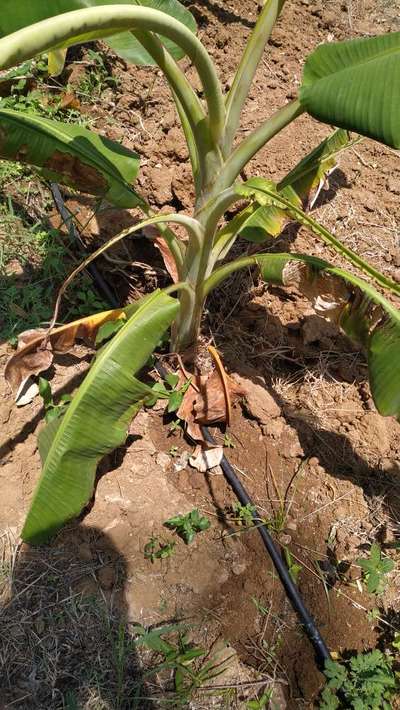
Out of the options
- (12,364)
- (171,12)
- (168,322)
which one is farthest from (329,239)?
(12,364)

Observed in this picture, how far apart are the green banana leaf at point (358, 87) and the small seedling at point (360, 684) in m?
1.36

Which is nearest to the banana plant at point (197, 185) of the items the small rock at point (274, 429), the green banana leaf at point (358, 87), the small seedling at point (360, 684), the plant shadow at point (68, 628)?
the green banana leaf at point (358, 87)

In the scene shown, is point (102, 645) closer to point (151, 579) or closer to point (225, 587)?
point (151, 579)

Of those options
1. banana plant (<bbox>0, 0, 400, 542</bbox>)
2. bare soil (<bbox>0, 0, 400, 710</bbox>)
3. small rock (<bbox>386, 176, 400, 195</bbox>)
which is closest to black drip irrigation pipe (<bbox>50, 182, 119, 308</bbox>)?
bare soil (<bbox>0, 0, 400, 710</bbox>)

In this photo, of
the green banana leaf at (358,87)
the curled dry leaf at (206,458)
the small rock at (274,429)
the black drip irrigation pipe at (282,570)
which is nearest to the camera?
the green banana leaf at (358,87)

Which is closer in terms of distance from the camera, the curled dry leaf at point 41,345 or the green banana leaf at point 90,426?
the green banana leaf at point 90,426

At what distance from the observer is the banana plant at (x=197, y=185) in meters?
1.00

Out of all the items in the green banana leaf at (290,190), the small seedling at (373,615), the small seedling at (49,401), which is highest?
the green banana leaf at (290,190)

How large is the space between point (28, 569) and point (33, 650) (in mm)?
208

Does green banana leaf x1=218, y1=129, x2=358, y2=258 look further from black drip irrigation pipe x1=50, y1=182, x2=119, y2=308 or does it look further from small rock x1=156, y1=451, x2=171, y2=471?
small rock x1=156, y1=451, x2=171, y2=471

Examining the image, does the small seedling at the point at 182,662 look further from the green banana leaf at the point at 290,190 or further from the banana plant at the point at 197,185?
the green banana leaf at the point at 290,190

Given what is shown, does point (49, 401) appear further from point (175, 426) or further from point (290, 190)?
point (290, 190)

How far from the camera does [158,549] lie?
1.54 m

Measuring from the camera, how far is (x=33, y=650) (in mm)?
1342
